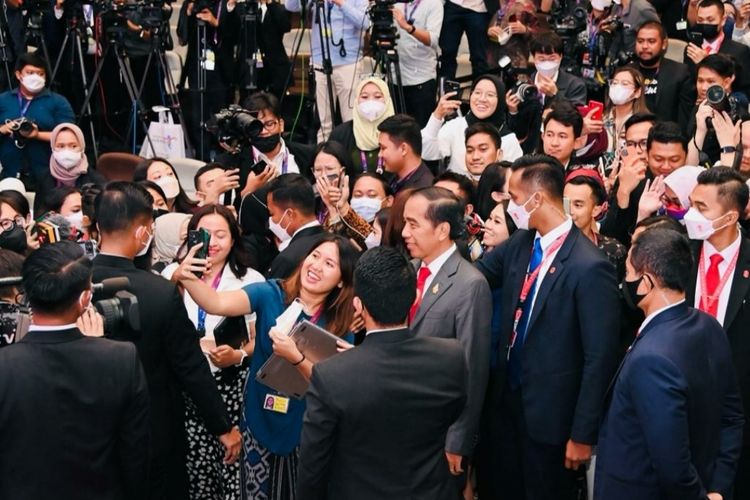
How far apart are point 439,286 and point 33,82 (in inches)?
169

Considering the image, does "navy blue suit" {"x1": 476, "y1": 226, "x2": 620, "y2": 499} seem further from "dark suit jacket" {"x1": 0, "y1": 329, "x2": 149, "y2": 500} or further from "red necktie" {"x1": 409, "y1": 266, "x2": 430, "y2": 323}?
"dark suit jacket" {"x1": 0, "y1": 329, "x2": 149, "y2": 500}

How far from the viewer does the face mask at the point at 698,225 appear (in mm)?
4566

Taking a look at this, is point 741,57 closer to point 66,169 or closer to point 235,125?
point 235,125

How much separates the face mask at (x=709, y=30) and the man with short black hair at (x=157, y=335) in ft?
14.0

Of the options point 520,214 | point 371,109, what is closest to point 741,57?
point 371,109

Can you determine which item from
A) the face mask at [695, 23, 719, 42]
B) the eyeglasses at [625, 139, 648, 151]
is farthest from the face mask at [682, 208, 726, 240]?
the face mask at [695, 23, 719, 42]

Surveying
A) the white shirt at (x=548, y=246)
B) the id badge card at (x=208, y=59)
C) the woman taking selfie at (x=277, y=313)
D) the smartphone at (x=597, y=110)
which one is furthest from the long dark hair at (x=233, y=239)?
the id badge card at (x=208, y=59)

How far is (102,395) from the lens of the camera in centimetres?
357

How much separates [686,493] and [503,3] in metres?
5.36

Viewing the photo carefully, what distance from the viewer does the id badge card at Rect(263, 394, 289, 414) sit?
4.48m

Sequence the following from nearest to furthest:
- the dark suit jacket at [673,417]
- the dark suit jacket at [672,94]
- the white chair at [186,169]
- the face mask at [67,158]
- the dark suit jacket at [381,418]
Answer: the dark suit jacket at [381,418], the dark suit jacket at [673,417], the face mask at [67,158], the dark suit jacket at [672,94], the white chair at [186,169]

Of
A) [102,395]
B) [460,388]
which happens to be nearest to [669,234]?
[460,388]

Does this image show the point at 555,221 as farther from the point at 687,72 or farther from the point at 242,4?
the point at 242,4

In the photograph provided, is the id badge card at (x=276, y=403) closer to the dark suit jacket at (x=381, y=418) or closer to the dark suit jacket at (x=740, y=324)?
the dark suit jacket at (x=381, y=418)
